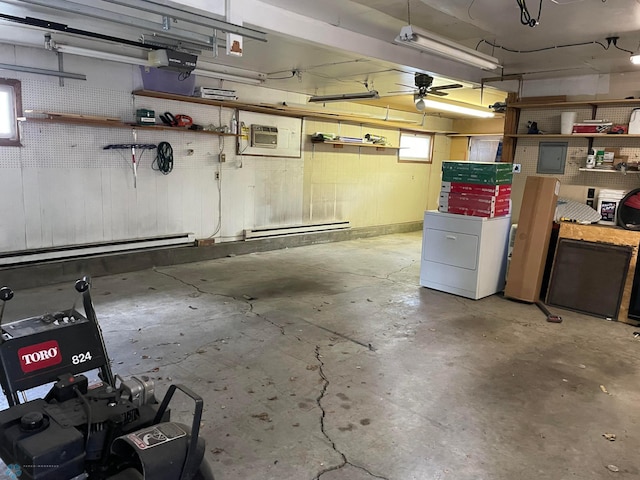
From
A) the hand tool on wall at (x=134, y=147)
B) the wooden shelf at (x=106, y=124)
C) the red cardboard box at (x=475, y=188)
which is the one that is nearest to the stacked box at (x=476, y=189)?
the red cardboard box at (x=475, y=188)

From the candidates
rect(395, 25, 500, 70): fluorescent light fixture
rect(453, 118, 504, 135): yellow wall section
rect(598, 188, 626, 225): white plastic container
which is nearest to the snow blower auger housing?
rect(395, 25, 500, 70): fluorescent light fixture

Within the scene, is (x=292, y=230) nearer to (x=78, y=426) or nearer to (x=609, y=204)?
(x=609, y=204)

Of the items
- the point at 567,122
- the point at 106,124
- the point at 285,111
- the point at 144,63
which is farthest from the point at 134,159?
the point at 567,122

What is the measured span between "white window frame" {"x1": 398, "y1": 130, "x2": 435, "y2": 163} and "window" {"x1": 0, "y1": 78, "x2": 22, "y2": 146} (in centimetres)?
678

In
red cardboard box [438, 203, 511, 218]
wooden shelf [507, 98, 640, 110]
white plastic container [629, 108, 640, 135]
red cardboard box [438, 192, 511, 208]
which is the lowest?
red cardboard box [438, 203, 511, 218]

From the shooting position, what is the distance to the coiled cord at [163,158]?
18.9ft

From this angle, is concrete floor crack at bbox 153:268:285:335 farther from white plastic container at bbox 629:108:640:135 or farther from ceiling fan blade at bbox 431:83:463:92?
white plastic container at bbox 629:108:640:135

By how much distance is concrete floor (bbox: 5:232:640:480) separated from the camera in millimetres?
2232

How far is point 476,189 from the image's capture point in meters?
4.91

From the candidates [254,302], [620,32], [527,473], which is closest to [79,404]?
[527,473]

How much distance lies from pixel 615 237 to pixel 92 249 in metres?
5.68

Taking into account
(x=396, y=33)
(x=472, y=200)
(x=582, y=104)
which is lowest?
(x=472, y=200)

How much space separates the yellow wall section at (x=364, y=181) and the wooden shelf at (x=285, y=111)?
0.69ft

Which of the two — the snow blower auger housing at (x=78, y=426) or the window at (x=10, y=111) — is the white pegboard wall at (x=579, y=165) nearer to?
the snow blower auger housing at (x=78, y=426)
